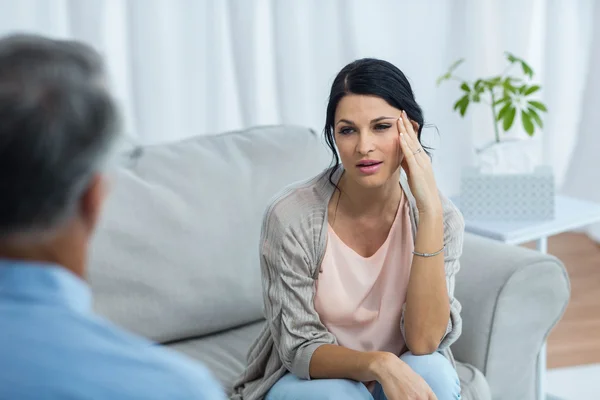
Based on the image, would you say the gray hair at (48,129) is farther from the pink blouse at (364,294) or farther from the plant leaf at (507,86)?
the plant leaf at (507,86)

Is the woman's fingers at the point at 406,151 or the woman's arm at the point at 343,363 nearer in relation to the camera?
the woman's arm at the point at 343,363

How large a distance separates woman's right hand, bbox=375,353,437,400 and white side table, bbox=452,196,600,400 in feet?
2.44

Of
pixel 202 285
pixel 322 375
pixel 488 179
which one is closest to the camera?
pixel 322 375

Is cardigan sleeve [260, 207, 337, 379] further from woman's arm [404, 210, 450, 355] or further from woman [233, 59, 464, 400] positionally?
Answer: woman's arm [404, 210, 450, 355]

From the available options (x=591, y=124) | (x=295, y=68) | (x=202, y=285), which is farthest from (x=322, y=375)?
(x=591, y=124)

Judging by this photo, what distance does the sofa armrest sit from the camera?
201cm

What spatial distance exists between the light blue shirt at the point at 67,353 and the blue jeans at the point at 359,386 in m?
0.95

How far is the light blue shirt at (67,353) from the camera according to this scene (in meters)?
0.70

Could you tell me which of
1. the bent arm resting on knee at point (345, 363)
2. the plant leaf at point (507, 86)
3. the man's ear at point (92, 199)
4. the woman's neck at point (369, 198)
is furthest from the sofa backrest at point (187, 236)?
the man's ear at point (92, 199)

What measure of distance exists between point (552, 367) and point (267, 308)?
1.38 metres

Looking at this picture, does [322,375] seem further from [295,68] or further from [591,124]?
[591,124]

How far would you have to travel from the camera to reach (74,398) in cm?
70

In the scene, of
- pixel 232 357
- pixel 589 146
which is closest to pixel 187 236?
pixel 232 357

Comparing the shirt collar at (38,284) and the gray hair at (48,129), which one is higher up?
the gray hair at (48,129)
